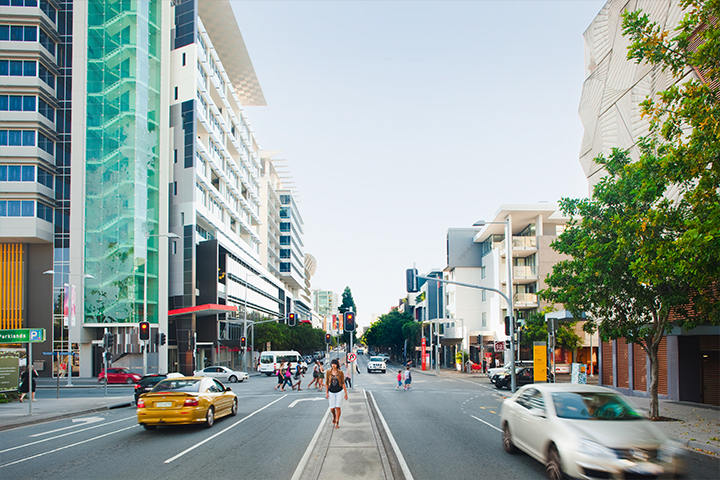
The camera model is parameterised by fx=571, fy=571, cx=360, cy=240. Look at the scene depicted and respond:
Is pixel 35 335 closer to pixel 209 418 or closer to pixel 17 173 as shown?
pixel 209 418

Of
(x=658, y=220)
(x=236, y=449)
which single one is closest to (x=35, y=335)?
(x=236, y=449)

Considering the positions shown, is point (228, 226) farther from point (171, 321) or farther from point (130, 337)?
point (130, 337)

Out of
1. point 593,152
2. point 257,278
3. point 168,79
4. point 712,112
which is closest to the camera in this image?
point 712,112

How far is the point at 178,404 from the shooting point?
49.2 feet

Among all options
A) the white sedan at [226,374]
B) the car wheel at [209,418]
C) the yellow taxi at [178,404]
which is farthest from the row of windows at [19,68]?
the car wheel at [209,418]

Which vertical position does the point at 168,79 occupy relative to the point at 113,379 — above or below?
above

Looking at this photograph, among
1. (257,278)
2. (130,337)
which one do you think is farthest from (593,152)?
(257,278)

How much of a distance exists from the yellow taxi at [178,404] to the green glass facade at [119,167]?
40.5m

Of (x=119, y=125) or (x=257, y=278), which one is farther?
(x=257, y=278)

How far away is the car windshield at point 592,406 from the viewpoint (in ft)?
31.1

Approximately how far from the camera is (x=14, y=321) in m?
54.1

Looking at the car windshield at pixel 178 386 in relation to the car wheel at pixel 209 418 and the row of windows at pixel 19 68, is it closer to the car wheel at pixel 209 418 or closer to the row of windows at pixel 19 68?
the car wheel at pixel 209 418

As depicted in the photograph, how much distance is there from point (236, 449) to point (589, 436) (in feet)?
24.7

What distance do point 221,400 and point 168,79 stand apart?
161ft
